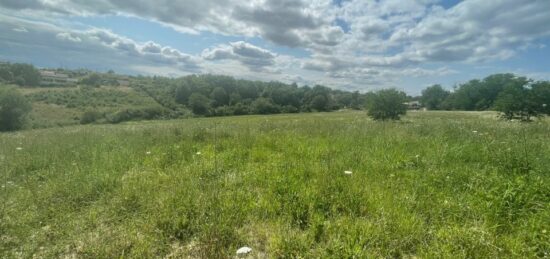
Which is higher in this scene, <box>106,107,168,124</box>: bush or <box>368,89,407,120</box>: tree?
<box>368,89,407,120</box>: tree

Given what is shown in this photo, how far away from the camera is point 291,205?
3.82m

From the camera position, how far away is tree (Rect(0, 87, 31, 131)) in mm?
44344

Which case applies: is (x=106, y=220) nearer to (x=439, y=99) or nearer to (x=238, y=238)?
(x=238, y=238)

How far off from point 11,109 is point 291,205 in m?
60.0

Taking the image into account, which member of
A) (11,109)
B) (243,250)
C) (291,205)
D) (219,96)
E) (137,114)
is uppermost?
(291,205)

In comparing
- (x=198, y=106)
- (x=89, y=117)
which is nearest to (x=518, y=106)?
(x=89, y=117)

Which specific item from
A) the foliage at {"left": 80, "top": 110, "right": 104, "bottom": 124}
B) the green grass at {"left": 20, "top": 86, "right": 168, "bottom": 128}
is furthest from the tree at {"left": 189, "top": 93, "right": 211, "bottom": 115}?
the foliage at {"left": 80, "top": 110, "right": 104, "bottom": 124}

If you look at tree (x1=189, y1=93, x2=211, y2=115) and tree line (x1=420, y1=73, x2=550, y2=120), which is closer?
tree line (x1=420, y1=73, x2=550, y2=120)

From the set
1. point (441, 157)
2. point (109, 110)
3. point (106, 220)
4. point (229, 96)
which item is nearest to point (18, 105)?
point (109, 110)

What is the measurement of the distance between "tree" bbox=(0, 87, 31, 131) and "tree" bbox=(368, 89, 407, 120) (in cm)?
5583

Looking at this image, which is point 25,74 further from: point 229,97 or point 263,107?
point 263,107

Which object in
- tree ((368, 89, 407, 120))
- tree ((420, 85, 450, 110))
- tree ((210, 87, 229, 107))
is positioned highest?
tree ((420, 85, 450, 110))

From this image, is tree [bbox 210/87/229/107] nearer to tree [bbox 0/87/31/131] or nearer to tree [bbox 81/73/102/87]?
tree [bbox 81/73/102/87]

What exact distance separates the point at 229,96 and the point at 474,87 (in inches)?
3722
